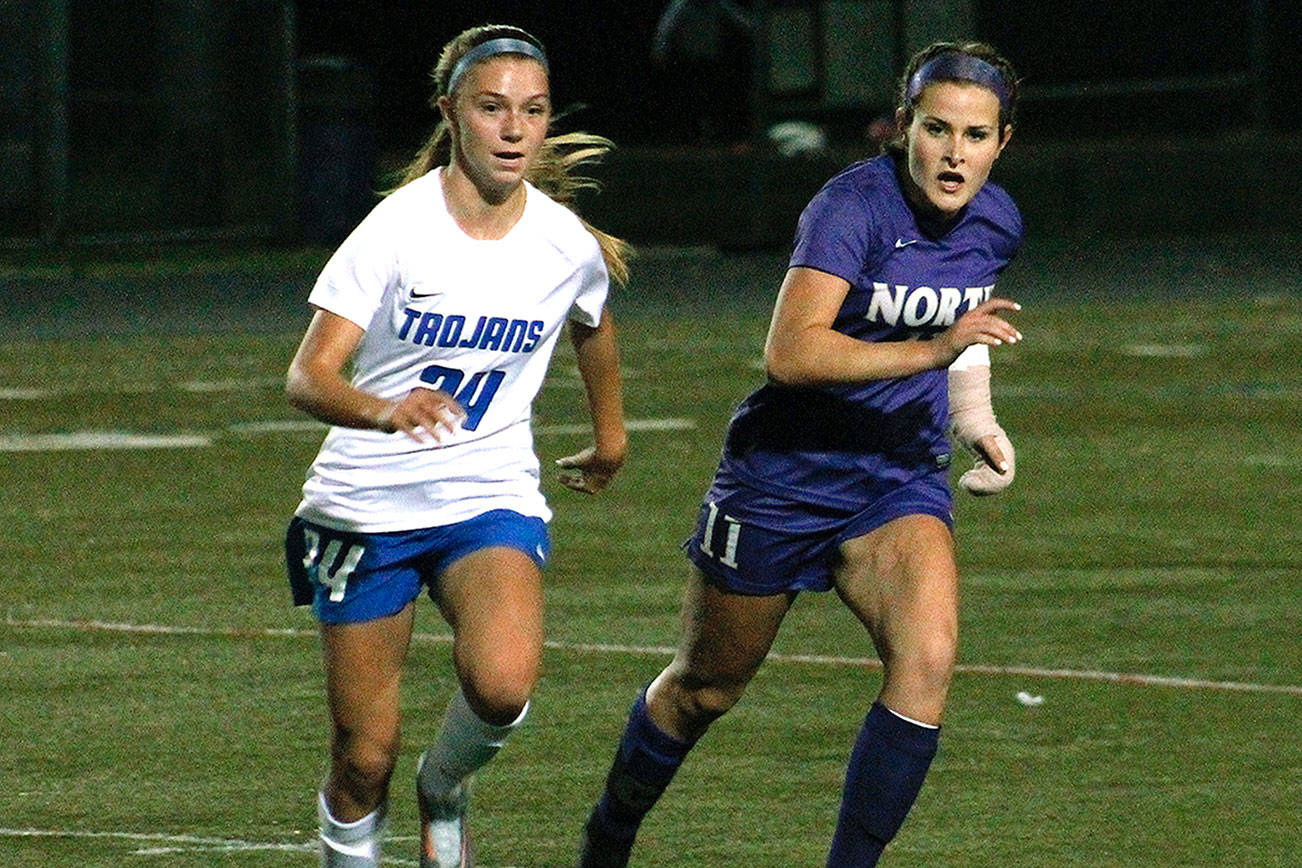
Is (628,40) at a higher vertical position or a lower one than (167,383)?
lower

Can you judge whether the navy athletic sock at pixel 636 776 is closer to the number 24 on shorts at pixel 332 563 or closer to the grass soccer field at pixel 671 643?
the grass soccer field at pixel 671 643

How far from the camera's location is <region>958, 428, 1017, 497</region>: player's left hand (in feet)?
21.1

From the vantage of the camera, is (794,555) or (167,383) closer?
(794,555)

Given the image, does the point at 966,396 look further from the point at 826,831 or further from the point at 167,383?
the point at 167,383

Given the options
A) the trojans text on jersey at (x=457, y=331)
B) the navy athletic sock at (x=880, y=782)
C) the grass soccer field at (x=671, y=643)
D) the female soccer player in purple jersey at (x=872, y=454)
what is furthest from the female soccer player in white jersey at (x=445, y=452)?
the grass soccer field at (x=671, y=643)

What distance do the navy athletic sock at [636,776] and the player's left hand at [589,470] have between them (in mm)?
495

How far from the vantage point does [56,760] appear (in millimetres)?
7738

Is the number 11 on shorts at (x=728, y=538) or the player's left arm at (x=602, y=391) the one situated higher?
the player's left arm at (x=602, y=391)

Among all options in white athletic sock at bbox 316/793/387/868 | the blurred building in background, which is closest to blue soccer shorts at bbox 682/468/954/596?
white athletic sock at bbox 316/793/387/868

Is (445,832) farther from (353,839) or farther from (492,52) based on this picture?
(492,52)

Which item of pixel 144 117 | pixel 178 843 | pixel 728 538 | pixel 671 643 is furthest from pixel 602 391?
pixel 144 117

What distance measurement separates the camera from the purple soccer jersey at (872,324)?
6.12m

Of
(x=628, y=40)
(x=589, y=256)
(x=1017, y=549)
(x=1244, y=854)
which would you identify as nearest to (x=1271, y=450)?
(x=1017, y=549)

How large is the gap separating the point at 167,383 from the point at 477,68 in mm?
12044
